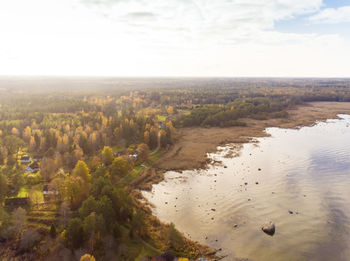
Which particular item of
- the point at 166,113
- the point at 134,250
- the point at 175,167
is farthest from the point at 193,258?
the point at 166,113

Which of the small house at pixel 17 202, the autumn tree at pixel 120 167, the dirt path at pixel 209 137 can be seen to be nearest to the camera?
the small house at pixel 17 202

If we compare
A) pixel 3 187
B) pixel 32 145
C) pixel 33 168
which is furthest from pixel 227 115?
pixel 3 187

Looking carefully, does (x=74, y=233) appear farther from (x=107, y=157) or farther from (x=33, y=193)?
(x=107, y=157)

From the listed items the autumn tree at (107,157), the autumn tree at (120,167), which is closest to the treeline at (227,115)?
the autumn tree at (107,157)

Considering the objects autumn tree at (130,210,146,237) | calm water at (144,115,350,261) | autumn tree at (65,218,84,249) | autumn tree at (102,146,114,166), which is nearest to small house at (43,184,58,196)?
autumn tree at (65,218,84,249)

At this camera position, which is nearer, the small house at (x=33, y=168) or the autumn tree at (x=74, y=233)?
the autumn tree at (x=74, y=233)

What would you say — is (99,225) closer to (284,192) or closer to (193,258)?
(193,258)

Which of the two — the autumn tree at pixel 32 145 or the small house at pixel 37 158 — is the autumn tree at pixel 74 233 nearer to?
the small house at pixel 37 158
